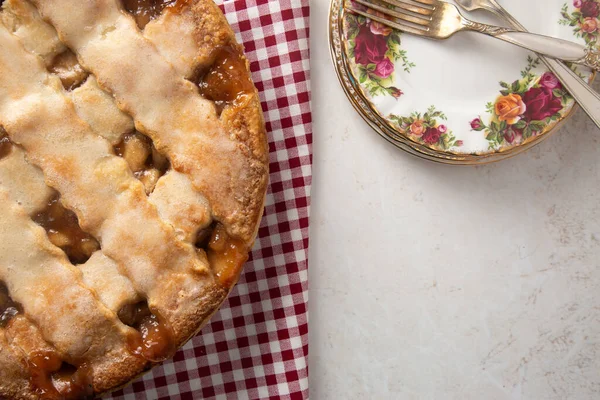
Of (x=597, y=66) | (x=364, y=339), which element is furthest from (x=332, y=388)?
(x=597, y=66)

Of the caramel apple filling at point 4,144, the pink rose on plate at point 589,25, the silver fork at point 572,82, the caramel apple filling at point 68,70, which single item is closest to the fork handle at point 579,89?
the silver fork at point 572,82

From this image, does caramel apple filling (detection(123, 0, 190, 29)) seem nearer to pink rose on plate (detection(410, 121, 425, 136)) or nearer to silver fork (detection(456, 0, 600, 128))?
pink rose on plate (detection(410, 121, 425, 136))

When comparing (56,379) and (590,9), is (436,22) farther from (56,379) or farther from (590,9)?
(56,379)

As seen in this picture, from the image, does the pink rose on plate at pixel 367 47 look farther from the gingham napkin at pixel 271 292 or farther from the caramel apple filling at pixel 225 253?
Answer: the caramel apple filling at pixel 225 253

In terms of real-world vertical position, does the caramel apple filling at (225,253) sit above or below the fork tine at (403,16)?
below

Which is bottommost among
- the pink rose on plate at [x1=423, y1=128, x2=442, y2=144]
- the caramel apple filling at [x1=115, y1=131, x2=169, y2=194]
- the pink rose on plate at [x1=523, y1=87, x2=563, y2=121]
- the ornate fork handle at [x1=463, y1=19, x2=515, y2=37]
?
the pink rose on plate at [x1=423, y1=128, x2=442, y2=144]

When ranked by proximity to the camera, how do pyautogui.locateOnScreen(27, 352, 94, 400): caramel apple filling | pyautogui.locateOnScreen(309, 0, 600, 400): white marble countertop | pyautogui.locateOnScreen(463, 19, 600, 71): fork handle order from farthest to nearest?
pyautogui.locateOnScreen(309, 0, 600, 400): white marble countertop, pyautogui.locateOnScreen(463, 19, 600, 71): fork handle, pyautogui.locateOnScreen(27, 352, 94, 400): caramel apple filling

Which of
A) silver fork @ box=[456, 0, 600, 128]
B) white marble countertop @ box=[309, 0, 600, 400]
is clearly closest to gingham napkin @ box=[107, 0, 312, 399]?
white marble countertop @ box=[309, 0, 600, 400]
